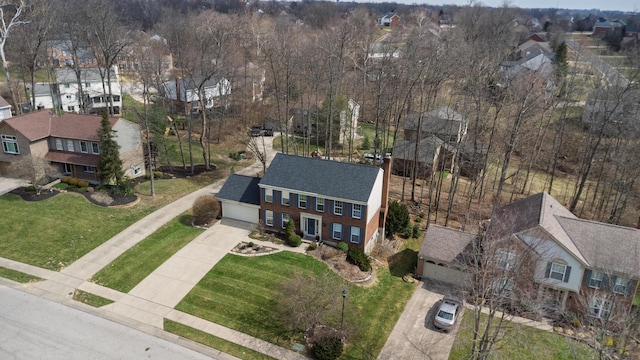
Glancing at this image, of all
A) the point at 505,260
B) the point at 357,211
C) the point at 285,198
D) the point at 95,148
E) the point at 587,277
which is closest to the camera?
the point at 505,260

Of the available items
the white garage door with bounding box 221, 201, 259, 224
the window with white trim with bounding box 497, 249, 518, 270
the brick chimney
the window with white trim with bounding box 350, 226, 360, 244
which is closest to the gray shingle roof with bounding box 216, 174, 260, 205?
the white garage door with bounding box 221, 201, 259, 224

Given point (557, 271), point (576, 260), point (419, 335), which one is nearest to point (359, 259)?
point (419, 335)

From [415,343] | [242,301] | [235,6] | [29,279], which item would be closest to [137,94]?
[29,279]

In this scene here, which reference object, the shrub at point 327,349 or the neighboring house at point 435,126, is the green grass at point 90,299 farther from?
the neighboring house at point 435,126

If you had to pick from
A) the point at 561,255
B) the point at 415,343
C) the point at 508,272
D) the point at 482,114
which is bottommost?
the point at 415,343

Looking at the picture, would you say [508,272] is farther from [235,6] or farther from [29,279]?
[235,6]

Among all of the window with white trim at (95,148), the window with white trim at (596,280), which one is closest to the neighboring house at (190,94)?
the window with white trim at (95,148)

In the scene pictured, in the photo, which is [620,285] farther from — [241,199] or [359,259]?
[241,199]
